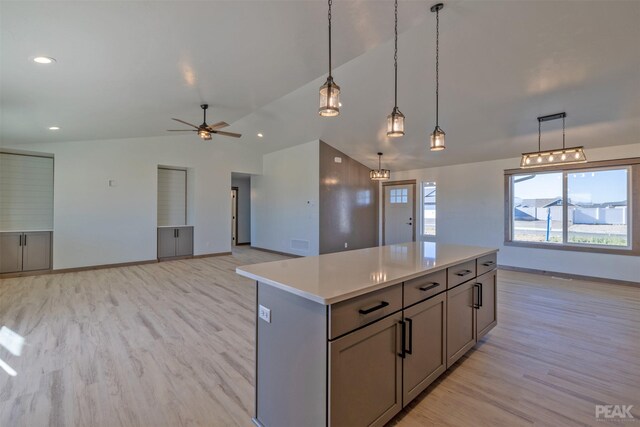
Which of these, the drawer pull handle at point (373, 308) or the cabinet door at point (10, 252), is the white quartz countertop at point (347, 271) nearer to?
the drawer pull handle at point (373, 308)

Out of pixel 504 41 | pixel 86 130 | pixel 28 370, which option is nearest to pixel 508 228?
pixel 504 41

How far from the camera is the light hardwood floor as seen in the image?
75.4 inches

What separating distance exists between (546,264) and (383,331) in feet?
20.0

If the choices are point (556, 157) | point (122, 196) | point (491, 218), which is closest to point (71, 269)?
point (122, 196)

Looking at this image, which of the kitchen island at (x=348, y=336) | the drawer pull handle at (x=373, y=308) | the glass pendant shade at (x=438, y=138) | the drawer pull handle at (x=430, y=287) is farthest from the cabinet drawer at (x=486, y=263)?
the drawer pull handle at (x=373, y=308)

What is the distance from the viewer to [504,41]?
3.04 metres

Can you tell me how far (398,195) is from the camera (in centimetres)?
863

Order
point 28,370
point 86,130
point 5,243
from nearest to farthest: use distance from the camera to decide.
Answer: point 28,370 < point 86,130 < point 5,243

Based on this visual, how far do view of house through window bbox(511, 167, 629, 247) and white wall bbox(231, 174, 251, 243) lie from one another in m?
8.07

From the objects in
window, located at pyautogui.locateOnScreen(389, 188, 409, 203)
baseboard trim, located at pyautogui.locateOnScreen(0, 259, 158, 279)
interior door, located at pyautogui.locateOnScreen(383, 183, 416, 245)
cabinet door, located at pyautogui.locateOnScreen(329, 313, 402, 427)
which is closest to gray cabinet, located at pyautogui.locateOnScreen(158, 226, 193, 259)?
baseboard trim, located at pyautogui.locateOnScreen(0, 259, 158, 279)

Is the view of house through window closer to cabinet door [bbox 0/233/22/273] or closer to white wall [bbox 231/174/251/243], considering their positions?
white wall [bbox 231/174/251/243]

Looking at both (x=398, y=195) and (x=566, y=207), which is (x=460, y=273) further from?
(x=398, y=195)

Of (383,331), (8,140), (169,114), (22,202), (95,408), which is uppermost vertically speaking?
(169,114)

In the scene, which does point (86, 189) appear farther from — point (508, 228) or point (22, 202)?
point (508, 228)
